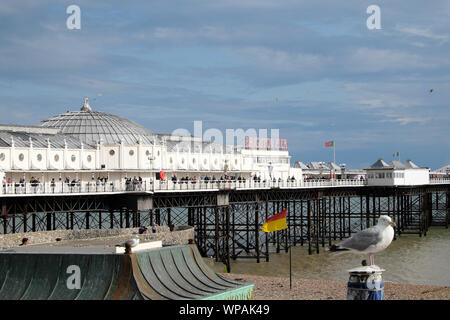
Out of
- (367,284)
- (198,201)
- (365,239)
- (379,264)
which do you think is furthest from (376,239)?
(198,201)

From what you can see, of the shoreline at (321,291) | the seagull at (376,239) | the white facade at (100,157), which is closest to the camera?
the seagull at (376,239)

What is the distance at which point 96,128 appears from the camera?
220ft

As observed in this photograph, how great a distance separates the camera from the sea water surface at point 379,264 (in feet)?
165

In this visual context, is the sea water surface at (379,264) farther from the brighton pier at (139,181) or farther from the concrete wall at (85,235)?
the concrete wall at (85,235)

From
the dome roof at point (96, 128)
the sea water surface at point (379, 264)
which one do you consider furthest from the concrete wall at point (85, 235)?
the dome roof at point (96, 128)

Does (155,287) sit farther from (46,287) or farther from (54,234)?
(54,234)

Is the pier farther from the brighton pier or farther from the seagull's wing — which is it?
the seagull's wing

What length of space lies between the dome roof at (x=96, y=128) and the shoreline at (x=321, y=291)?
91.9 feet

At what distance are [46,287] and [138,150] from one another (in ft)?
128

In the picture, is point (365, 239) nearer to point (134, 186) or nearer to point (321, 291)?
point (321, 291)

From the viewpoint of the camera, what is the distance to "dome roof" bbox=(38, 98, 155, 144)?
6588 cm

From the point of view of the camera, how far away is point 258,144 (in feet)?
345

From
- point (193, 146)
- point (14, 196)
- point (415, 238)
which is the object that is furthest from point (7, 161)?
point (415, 238)

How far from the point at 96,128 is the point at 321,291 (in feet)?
117
